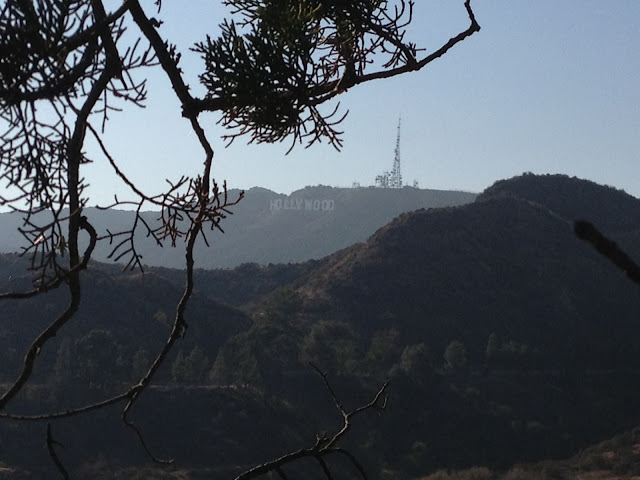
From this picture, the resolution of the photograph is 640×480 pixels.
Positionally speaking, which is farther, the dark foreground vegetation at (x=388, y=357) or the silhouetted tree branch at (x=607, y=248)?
the dark foreground vegetation at (x=388, y=357)

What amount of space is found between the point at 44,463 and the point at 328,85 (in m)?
37.2

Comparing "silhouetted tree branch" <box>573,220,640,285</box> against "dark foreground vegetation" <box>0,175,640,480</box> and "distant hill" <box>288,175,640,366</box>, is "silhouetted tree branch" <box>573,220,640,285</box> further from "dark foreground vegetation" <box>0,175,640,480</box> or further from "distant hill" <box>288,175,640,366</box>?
"distant hill" <box>288,175,640,366</box>

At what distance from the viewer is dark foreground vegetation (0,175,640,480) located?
40.4 meters

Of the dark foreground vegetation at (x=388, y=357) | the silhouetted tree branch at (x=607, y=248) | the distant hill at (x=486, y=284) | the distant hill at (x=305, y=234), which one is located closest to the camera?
the silhouetted tree branch at (x=607, y=248)

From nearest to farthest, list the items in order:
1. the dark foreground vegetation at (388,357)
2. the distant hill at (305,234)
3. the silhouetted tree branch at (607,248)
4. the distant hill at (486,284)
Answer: the silhouetted tree branch at (607,248) → the dark foreground vegetation at (388,357) → the distant hill at (486,284) → the distant hill at (305,234)

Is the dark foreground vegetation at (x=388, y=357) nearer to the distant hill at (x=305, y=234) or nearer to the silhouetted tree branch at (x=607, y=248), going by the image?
the silhouetted tree branch at (x=607, y=248)

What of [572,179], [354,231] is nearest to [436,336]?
[572,179]

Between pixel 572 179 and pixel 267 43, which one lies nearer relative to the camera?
pixel 267 43

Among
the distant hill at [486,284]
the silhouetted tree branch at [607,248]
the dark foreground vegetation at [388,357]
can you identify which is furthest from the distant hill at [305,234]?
the silhouetted tree branch at [607,248]

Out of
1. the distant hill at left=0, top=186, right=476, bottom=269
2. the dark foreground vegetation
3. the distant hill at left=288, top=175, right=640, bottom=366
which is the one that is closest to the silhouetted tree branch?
the dark foreground vegetation

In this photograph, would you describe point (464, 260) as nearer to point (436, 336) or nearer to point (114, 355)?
point (436, 336)

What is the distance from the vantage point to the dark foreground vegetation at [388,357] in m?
40.4

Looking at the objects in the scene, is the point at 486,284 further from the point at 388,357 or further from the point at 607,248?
the point at 607,248

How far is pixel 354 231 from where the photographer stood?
18575 cm
